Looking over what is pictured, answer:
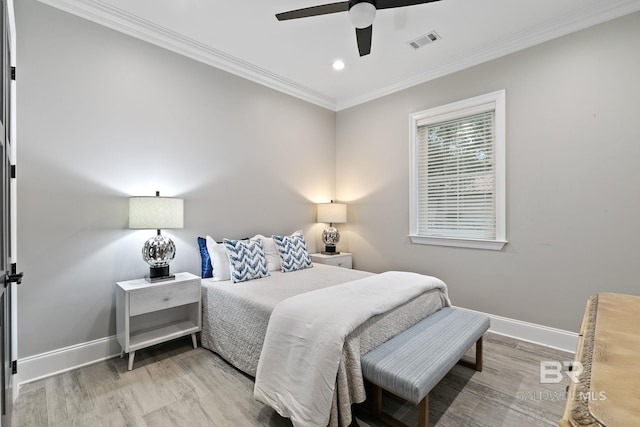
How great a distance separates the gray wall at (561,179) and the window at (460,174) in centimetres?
10

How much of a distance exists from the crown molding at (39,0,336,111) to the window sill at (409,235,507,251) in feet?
8.45

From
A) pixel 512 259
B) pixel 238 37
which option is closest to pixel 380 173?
pixel 512 259

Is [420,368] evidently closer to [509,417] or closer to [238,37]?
[509,417]

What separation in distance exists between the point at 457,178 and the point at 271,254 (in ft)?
7.68

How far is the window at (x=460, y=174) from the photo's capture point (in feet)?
10.3

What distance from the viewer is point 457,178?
3.49 m

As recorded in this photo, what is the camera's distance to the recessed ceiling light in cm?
346

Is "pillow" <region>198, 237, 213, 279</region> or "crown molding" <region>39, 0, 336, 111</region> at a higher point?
"crown molding" <region>39, 0, 336, 111</region>

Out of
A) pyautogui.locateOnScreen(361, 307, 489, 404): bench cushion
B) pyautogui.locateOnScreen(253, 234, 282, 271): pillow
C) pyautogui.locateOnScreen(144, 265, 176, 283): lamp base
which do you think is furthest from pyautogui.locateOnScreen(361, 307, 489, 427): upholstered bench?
pyautogui.locateOnScreen(144, 265, 176, 283): lamp base

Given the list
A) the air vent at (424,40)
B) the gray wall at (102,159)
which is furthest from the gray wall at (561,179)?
the gray wall at (102,159)

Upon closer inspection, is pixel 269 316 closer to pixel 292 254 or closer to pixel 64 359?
pixel 292 254

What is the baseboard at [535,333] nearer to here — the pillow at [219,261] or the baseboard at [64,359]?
the pillow at [219,261]

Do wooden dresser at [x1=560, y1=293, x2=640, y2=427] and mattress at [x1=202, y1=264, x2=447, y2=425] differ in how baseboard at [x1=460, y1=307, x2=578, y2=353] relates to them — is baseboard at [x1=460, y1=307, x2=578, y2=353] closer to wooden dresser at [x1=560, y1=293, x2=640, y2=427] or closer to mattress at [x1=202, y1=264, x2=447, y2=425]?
mattress at [x1=202, y1=264, x2=447, y2=425]

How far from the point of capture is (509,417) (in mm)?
1829
